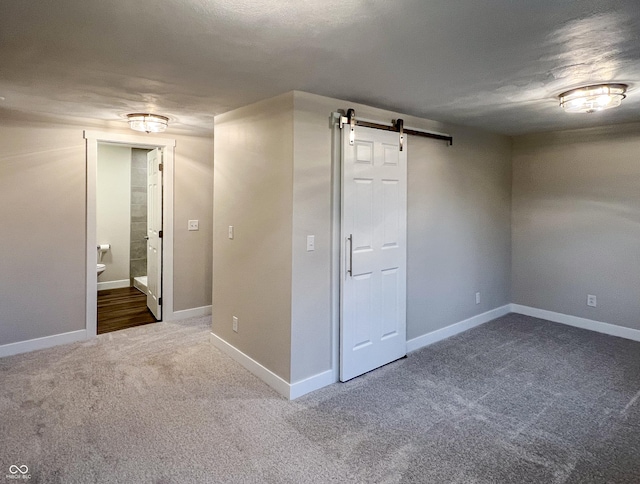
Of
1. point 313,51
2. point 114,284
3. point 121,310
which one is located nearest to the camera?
point 313,51

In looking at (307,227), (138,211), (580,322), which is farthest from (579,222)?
(138,211)

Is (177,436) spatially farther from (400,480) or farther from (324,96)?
(324,96)

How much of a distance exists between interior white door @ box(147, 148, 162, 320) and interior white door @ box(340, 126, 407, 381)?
2.60 meters

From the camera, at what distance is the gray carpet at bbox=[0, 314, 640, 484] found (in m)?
2.13

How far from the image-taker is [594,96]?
274 cm

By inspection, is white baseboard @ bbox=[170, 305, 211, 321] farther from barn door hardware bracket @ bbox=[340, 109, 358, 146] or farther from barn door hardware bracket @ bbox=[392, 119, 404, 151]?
barn door hardware bracket @ bbox=[392, 119, 404, 151]

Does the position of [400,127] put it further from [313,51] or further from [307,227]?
[313,51]

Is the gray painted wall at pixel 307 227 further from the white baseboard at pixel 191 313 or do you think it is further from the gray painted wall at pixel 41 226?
the gray painted wall at pixel 41 226

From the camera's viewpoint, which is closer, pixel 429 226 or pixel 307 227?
pixel 307 227

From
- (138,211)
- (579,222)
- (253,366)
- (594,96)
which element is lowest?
(253,366)

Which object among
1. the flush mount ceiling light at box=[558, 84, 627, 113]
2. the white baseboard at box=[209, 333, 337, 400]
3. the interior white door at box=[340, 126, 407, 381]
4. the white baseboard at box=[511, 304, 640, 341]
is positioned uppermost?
the flush mount ceiling light at box=[558, 84, 627, 113]

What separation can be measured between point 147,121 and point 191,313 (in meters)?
2.34

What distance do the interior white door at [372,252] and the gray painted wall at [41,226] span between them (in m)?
2.68

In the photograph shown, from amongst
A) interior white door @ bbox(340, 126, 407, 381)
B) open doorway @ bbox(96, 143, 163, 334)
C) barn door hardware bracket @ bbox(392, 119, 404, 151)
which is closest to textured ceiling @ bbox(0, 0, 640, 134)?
barn door hardware bracket @ bbox(392, 119, 404, 151)
